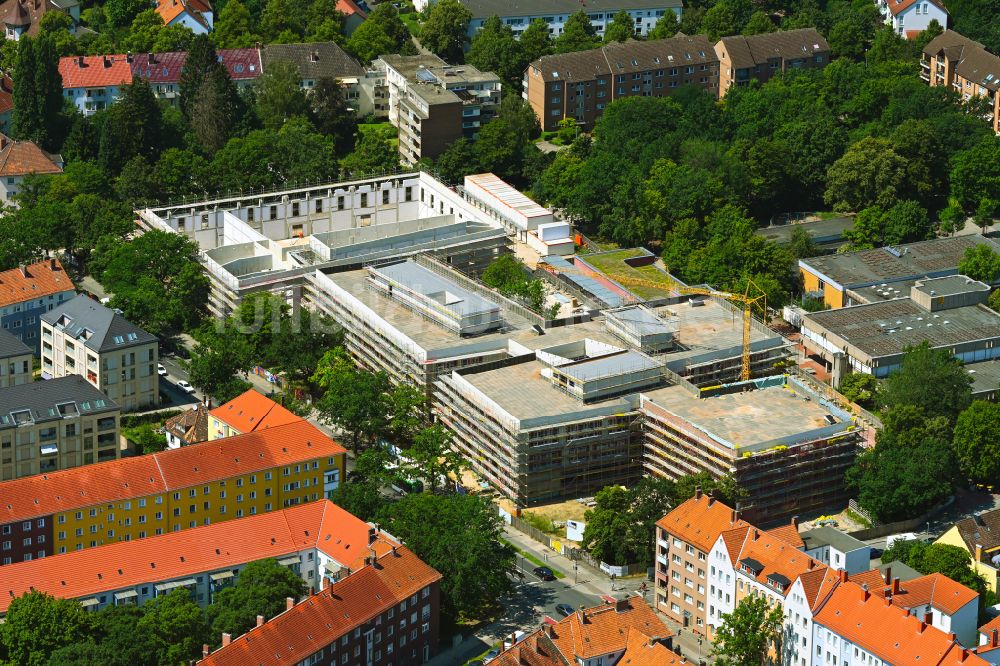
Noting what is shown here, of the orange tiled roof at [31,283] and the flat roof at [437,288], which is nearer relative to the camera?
the flat roof at [437,288]

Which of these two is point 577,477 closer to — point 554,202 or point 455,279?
point 455,279

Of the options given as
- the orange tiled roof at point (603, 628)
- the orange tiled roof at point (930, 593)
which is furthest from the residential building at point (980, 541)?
the orange tiled roof at point (603, 628)

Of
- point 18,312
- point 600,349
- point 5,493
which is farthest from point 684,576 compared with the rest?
point 18,312

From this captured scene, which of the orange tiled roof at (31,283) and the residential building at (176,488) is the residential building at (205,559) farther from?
A: the orange tiled roof at (31,283)

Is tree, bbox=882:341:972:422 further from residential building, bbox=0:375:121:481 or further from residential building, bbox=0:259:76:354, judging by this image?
residential building, bbox=0:259:76:354

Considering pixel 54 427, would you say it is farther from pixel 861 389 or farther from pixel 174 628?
pixel 861 389
